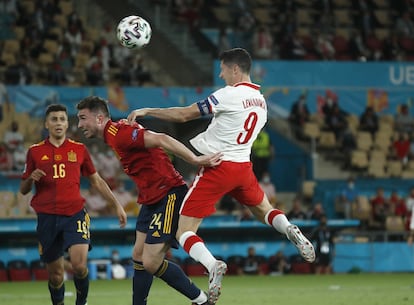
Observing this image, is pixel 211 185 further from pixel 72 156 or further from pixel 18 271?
pixel 18 271

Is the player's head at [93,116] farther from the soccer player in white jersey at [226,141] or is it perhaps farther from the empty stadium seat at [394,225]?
the empty stadium seat at [394,225]

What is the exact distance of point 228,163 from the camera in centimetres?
1062

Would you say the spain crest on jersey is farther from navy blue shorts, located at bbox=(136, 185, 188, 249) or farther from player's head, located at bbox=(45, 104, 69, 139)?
navy blue shorts, located at bbox=(136, 185, 188, 249)

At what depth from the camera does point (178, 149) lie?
10242mm

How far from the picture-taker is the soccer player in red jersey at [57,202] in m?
11.9

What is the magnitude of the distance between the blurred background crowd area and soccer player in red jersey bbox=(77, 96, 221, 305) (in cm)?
1576

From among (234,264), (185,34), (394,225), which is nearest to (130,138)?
(234,264)

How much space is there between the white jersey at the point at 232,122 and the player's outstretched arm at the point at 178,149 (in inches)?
5.9

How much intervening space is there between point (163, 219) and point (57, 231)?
180 cm

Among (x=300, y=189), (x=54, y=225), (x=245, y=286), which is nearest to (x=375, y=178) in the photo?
(x=300, y=189)

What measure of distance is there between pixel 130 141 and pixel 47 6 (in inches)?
738

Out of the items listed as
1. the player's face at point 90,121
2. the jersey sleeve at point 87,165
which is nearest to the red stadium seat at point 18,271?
the jersey sleeve at point 87,165

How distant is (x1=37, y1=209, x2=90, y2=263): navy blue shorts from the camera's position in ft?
39.1


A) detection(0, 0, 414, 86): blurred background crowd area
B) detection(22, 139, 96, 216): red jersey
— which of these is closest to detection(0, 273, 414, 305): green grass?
detection(22, 139, 96, 216): red jersey
